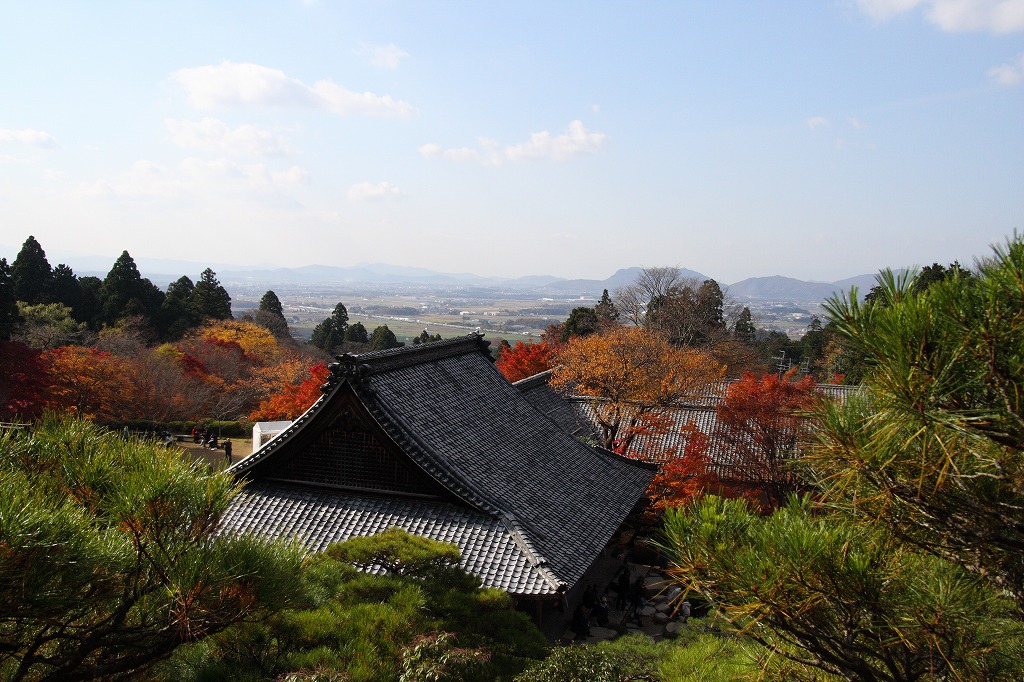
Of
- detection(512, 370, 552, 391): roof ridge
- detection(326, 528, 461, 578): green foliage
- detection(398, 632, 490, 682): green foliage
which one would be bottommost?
detection(398, 632, 490, 682): green foliage

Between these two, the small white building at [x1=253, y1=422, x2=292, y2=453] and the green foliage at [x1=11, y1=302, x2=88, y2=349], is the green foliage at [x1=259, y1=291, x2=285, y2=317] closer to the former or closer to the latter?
the green foliage at [x1=11, y1=302, x2=88, y2=349]

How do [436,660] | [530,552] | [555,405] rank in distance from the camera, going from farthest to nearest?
[555,405]
[530,552]
[436,660]

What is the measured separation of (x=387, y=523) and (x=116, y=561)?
757 centimetres

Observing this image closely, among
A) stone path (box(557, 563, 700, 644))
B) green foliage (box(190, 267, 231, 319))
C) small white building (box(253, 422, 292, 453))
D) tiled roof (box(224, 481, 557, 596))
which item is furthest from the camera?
green foliage (box(190, 267, 231, 319))

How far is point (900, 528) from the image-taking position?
3.67 meters

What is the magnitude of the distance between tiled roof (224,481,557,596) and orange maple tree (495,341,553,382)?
1997 cm

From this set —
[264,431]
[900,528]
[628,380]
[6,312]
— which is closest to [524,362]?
[628,380]

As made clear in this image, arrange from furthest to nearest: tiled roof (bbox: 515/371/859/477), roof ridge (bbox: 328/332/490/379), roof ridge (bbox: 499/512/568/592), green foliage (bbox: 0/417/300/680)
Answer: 1. tiled roof (bbox: 515/371/859/477)
2. roof ridge (bbox: 328/332/490/379)
3. roof ridge (bbox: 499/512/568/592)
4. green foliage (bbox: 0/417/300/680)

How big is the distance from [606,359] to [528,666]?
1804 centimetres

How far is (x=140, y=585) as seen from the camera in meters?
4.19

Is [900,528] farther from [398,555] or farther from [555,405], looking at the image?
[555,405]

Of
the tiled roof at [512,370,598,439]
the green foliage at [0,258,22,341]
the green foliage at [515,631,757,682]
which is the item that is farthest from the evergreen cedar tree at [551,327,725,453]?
the green foliage at [0,258,22,341]

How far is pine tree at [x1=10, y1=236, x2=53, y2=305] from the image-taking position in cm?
4012

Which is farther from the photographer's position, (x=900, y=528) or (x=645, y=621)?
(x=645, y=621)
